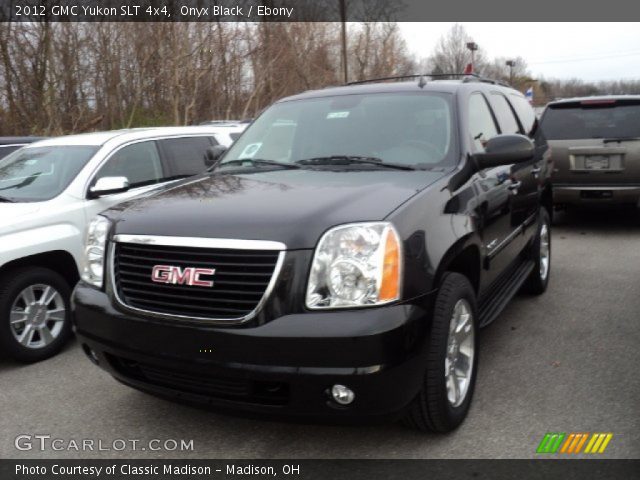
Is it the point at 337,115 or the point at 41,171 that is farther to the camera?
the point at 41,171

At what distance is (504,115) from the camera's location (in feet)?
15.6

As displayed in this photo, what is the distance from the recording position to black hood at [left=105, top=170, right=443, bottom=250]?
105 inches

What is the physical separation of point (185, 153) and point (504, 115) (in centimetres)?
314

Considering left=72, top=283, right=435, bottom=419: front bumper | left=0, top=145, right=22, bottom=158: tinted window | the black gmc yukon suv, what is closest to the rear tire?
the black gmc yukon suv

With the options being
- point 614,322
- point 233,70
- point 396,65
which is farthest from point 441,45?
point 614,322

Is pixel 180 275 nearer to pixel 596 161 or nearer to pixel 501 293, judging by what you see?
pixel 501 293

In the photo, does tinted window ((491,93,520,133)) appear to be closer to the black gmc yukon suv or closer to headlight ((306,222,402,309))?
the black gmc yukon suv

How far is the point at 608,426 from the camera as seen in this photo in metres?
3.09

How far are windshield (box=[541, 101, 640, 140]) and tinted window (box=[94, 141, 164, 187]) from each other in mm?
5530

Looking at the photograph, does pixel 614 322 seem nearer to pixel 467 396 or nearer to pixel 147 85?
pixel 467 396

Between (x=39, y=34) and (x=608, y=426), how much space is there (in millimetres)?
18431

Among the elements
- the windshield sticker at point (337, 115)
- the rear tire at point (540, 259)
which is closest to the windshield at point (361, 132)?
the windshield sticker at point (337, 115)

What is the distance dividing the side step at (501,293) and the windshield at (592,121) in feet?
12.7

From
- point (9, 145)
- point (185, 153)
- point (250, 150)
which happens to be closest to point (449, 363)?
point (250, 150)
